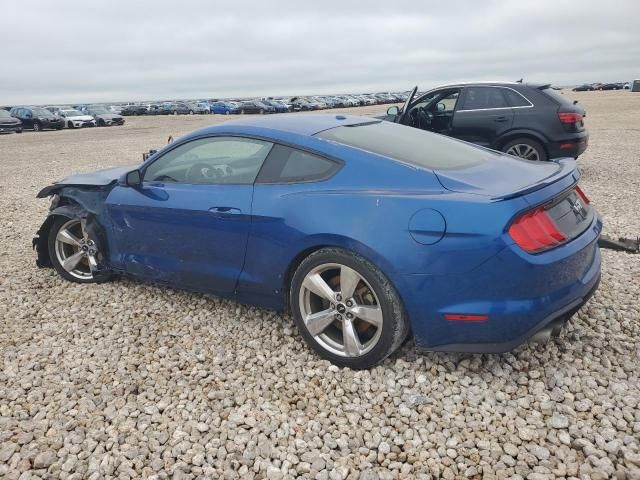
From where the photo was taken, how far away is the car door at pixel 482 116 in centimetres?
802

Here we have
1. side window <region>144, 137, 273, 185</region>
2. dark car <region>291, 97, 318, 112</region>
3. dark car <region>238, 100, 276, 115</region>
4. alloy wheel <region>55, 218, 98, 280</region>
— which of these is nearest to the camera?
side window <region>144, 137, 273, 185</region>

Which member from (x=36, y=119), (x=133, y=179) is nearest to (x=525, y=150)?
(x=133, y=179)

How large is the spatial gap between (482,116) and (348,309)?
6.25 meters

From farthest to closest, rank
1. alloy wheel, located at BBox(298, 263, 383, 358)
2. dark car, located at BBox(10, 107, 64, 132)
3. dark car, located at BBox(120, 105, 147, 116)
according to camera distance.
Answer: dark car, located at BBox(120, 105, 147, 116) < dark car, located at BBox(10, 107, 64, 132) < alloy wheel, located at BBox(298, 263, 383, 358)

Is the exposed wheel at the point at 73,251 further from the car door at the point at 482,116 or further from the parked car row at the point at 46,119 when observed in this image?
the parked car row at the point at 46,119

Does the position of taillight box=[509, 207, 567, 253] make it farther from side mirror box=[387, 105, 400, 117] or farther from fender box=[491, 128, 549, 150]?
side mirror box=[387, 105, 400, 117]

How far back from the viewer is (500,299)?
2.55m

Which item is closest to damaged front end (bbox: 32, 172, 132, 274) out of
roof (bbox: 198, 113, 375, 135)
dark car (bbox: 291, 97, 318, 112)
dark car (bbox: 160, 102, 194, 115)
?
roof (bbox: 198, 113, 375, 135)

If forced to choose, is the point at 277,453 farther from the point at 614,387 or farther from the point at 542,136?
the point at 542,136

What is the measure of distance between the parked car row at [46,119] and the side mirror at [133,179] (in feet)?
96.4

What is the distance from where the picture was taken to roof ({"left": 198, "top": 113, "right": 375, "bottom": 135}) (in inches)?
134

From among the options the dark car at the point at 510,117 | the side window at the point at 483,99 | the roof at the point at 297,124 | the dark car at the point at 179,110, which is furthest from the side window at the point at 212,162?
the dark car at the point at 179,110

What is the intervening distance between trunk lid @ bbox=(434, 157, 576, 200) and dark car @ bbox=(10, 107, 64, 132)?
110 ft

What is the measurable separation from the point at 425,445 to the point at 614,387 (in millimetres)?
1140
